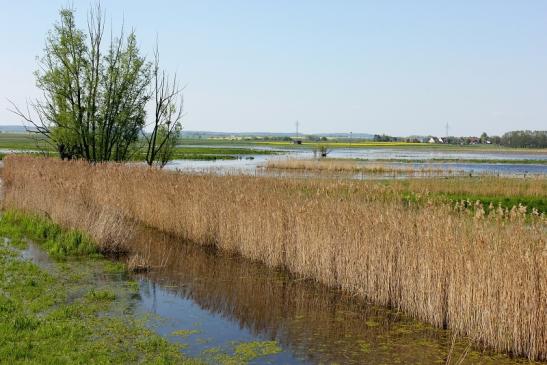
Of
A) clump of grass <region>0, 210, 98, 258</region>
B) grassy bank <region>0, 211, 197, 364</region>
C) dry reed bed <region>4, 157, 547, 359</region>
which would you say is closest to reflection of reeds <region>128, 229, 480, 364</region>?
dry reed bed <region>4, 157, 547, 359</region>

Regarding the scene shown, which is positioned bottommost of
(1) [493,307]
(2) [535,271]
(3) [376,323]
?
(3) [376,323]

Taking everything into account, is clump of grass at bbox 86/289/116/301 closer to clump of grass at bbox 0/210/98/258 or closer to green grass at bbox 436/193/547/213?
clump of grass at bbox 0/210/98/258

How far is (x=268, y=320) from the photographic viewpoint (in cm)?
823

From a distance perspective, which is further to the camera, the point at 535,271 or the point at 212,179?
the point at 212,179

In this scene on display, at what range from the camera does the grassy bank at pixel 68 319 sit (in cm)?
621

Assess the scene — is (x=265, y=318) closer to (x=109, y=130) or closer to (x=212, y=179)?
(x=212, y=179)

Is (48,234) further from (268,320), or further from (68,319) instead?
(268,320)

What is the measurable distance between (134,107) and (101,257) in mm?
16383

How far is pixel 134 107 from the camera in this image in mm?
27016

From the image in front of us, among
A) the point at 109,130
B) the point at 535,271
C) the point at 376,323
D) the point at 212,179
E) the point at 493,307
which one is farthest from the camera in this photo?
the point at 109,130

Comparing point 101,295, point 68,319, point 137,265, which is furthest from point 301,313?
point 137,265

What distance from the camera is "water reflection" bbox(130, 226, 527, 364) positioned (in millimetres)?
6875

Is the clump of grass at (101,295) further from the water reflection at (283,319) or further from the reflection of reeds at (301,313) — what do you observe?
the reflection of reeds at (301,313)

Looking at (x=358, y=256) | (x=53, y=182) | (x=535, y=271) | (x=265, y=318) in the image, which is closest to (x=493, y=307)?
(x=535, y=271)
